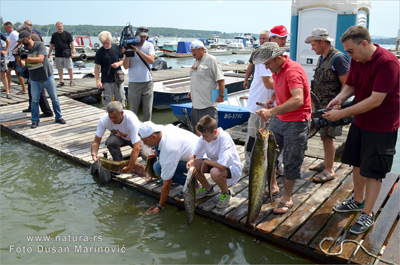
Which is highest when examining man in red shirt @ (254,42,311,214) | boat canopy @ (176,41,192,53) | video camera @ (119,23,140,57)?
boat canopy @ (176,41,192,53)

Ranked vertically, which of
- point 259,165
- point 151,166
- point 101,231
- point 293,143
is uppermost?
point 293,143

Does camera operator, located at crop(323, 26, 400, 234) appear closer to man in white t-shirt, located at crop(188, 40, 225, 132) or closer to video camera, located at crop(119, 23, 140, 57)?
man in white t-shirt, located at crop(188, 40, 225, 132)

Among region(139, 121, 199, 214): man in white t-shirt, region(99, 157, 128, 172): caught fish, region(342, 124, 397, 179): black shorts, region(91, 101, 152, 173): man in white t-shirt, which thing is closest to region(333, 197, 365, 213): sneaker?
region(342, 124, 397, 179): black shorts

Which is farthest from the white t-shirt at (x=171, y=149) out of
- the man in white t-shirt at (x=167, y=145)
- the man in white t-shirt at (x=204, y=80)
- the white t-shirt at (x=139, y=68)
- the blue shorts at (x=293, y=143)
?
the white t-shirt at (x=139, y=68)

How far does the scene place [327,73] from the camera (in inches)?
176

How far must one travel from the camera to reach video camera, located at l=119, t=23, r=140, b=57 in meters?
6.58

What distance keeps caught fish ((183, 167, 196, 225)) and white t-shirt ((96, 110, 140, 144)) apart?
4.96ft

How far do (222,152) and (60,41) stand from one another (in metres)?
8.60

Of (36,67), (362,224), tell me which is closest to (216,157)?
(362,224)

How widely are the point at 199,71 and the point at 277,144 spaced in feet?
7.05

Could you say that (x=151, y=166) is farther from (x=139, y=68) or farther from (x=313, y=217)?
(x=139, y=68)

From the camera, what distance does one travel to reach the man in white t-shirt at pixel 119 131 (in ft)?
16.4

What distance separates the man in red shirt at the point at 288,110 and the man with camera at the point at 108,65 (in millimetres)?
4295

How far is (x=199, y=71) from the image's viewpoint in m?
5.56
